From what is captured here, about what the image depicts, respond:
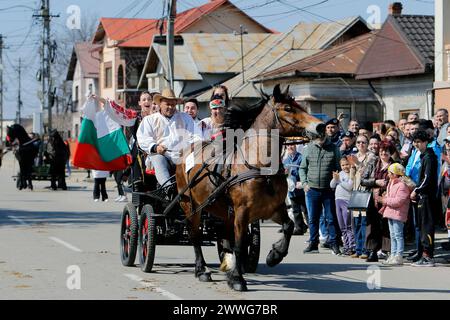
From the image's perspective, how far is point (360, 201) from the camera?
1527cm

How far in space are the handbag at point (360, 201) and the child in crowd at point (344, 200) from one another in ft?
2.03

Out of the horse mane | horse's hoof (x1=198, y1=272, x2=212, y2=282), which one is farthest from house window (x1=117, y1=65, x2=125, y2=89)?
the horse mane

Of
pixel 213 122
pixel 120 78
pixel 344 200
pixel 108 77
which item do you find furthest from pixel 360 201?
pixel 108 77

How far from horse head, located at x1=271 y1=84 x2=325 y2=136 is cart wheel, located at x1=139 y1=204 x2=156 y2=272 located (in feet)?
7.81

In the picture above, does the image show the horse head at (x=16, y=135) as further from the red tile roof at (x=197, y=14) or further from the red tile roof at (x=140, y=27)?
the red tile roof at (x=197, y=14)

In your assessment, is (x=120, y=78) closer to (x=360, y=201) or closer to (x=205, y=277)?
(x=360, y=201)

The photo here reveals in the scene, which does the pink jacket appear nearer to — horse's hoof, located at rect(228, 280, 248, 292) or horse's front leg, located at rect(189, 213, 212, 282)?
horse's front leg, located at rect(189, 213, 212, 282)

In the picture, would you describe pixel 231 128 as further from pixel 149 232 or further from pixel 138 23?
pixel 138 23

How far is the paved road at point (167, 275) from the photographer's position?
11203 millimetres

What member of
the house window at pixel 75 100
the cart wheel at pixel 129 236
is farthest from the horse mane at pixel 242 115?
the house window at pixel 75 100

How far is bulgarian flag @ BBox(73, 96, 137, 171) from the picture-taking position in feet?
54.2

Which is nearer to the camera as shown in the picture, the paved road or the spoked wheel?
the paved road

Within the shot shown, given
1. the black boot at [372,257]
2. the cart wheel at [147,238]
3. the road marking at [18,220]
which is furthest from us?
the road marking at [18,220]
